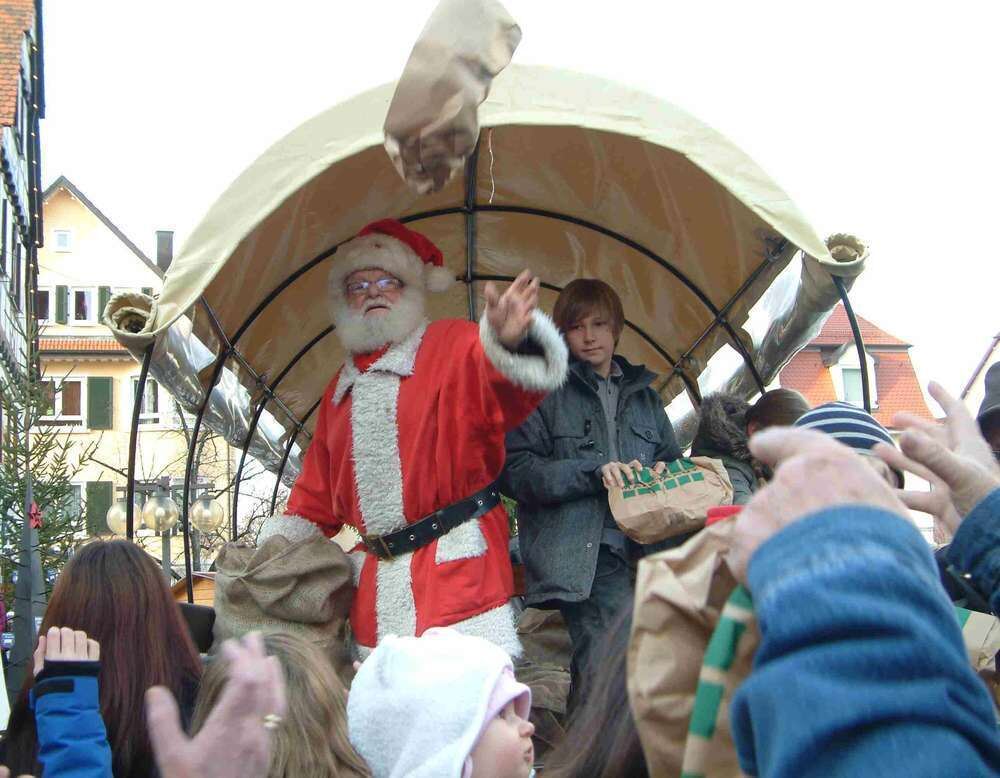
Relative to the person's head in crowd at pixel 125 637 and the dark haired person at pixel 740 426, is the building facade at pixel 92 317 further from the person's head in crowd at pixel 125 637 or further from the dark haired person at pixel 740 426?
the person's head in crowd at pixel 125 637

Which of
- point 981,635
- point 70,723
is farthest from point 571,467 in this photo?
point 70,723

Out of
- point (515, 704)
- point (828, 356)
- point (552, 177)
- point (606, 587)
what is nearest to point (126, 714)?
point (515, 704)

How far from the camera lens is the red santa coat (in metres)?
3.88

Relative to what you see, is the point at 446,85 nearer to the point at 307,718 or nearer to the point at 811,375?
the point at 307,718

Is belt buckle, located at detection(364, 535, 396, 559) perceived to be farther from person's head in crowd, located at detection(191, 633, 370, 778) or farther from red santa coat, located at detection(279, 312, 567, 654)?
person's head in crowd, located at detection(191, 633, 370, 778)

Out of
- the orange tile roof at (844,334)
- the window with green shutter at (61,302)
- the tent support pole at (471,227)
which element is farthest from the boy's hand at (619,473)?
the window with green shutter at (61,302)

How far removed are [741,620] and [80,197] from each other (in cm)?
Answer: 3889

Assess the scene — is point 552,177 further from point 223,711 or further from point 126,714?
point 223,711

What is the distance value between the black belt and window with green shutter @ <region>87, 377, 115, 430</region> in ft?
105

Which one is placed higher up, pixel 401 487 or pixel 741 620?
pixel 401 487

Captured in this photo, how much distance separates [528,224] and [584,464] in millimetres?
1817

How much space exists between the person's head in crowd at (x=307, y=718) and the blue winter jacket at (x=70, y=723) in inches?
10.3

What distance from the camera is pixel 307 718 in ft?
7.86

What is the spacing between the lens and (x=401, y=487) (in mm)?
Answer: 4117
